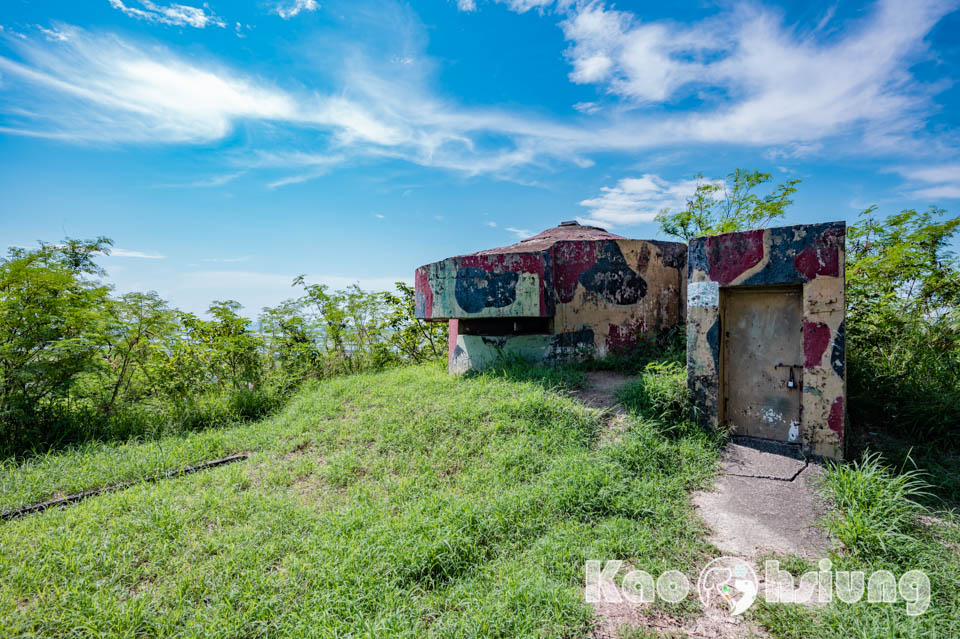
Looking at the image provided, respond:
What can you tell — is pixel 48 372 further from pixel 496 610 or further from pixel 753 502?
pixel 753 502

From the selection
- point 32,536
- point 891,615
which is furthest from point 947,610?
point 32,536

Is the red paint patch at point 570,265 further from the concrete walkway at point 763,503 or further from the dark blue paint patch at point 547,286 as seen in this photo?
the concrete walkway at point 763,503

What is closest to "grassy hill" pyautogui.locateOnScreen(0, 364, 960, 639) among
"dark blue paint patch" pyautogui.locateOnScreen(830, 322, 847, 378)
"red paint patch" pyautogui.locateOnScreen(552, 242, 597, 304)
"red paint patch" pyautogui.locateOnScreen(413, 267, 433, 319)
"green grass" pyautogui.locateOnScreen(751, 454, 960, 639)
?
"green grass" pyautogui.locateOnScreen(751, 454, 960, 639)

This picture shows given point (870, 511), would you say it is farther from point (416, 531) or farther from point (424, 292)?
point (424, 292)

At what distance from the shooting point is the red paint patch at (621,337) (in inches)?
244

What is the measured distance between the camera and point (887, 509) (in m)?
2.97

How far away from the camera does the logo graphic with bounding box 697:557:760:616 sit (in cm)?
246

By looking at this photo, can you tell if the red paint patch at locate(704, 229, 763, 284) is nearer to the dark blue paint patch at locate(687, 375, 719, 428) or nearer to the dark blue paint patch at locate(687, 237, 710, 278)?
the dark blue paint patch at locate(687, 237, 710, 278)

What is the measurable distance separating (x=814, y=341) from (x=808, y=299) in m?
0.38

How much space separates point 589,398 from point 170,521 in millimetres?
4065

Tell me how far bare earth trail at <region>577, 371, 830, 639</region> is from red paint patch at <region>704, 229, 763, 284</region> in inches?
65.6

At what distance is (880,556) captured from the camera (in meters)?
2.68

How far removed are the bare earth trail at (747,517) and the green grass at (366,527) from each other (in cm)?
17

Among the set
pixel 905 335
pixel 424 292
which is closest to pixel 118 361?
pixel 424 292
